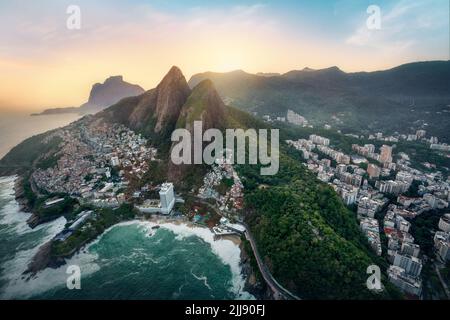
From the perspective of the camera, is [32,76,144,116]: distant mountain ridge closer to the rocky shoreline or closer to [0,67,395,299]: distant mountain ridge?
[0,67,395,299]: distant mountain ridge

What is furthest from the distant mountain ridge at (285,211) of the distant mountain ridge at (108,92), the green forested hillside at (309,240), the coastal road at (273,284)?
the distant mountain ridge at (108,92)

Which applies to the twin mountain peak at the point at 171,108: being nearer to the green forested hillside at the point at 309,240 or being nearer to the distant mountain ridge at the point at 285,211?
the distant mountain ridge at the point at 285,211

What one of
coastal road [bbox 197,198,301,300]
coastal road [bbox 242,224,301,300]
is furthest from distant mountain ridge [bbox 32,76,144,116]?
coastal road [bbox 242,224,301,300]

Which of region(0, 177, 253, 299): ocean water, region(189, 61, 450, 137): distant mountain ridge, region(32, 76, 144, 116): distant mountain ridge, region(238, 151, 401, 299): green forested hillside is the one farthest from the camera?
region(32, 76, 144, 116): distant mountain ridge

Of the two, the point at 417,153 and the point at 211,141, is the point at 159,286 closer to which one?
the point at 211,141

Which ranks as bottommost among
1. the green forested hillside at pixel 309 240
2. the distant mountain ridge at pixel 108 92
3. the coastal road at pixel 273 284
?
the coastal road at pixel 273 284

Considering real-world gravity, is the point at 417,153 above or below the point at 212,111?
below

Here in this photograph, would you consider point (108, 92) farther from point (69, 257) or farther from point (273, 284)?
point (273, 284)

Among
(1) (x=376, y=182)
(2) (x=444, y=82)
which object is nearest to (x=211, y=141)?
(1) (x=376, y=182)
